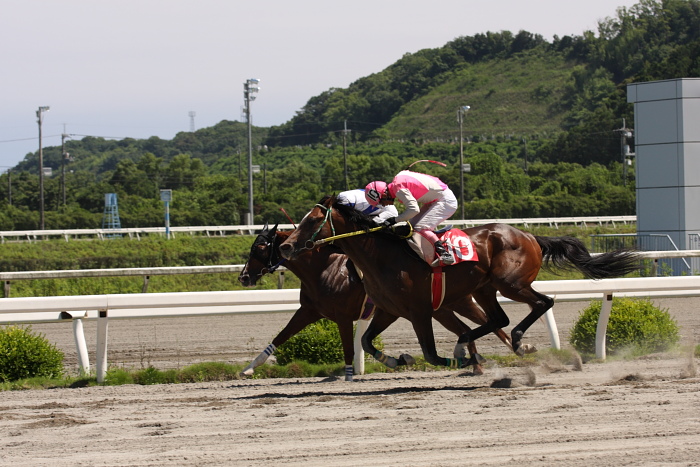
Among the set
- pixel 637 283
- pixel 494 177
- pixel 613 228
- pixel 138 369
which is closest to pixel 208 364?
pixel 138 369

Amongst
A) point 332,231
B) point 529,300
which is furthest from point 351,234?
point 529,300

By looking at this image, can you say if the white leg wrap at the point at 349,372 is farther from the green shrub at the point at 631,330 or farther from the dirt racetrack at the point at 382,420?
the green shrub at the point at 631,330

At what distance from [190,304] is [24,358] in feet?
4.70

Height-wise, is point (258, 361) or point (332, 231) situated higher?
point (332, 231)

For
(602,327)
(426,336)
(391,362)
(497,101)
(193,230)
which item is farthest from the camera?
(497,101)

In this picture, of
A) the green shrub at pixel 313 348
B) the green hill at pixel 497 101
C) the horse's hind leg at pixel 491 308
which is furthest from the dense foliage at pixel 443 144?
the horse's hind leg at pixel 491 308

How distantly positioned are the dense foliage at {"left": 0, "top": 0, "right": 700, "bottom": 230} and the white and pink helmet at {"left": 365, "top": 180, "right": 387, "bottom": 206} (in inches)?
1097

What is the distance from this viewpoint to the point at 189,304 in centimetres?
755

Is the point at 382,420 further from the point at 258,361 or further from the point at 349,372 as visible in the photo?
the point at 258,361

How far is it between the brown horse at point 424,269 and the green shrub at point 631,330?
1.12m

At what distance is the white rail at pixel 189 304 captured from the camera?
729cm

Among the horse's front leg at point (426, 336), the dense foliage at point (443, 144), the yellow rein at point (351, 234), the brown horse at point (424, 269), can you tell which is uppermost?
the dense foliage at point (443, 144)

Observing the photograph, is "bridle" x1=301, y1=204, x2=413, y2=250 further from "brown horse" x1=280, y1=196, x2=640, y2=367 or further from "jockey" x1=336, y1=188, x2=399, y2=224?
"jockey" x1=336, y1=188, x2=399, y2=224

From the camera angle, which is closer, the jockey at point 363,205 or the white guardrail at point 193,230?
the jockey at point 363,205
